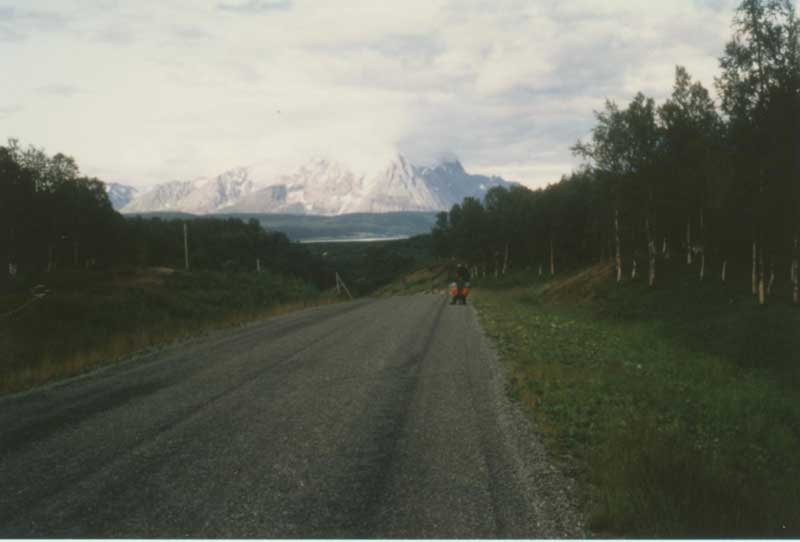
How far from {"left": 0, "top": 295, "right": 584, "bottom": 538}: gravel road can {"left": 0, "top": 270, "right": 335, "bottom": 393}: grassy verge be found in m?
3.55

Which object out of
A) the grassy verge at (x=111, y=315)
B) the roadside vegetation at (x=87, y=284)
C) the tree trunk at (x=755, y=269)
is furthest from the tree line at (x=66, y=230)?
the tree trunk at (x=755, y=269)

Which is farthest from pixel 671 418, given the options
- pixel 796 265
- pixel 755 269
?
pixel 755 269

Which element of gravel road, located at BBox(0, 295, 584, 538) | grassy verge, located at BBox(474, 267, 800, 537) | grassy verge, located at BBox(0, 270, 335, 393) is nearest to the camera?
gravel road, located at BBox(0, 295, 584, 538)

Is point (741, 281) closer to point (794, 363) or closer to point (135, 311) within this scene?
point (794, 363)

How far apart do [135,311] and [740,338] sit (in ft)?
100

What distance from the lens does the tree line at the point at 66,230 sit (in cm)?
5678

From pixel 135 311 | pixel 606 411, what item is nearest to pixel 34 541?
pixel 606 411

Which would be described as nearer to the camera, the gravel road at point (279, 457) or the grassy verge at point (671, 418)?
the gravel road at point (279, 457)

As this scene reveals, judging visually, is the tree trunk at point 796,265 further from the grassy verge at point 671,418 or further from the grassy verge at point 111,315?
the grassy verge at point 111,315

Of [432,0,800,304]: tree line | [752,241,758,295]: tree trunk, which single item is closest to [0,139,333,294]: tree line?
[432,0,800,304]: tree line

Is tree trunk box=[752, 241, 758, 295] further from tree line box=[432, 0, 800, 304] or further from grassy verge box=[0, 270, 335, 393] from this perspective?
grassy verge box=[0, 270, 335, 393]

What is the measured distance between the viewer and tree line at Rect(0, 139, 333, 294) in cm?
5678

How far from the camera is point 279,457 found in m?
7.09

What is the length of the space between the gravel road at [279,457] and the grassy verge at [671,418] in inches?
22.6
